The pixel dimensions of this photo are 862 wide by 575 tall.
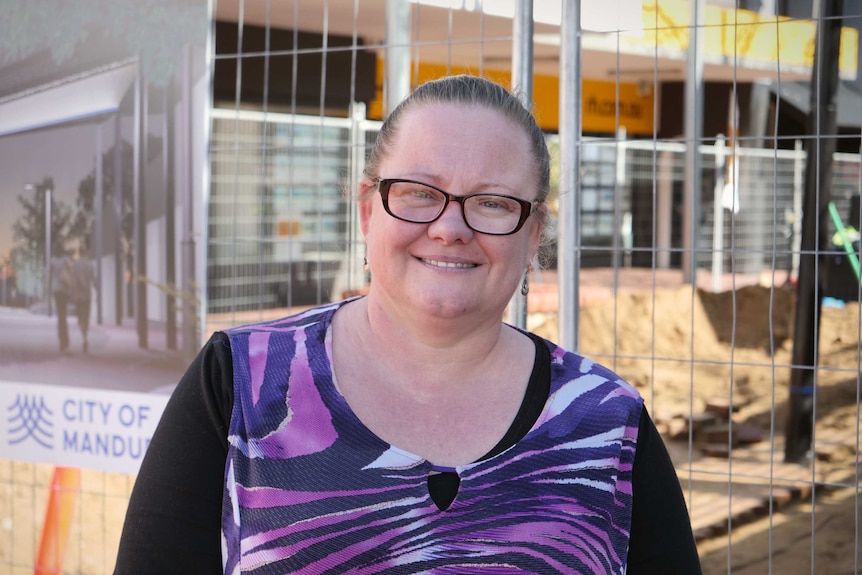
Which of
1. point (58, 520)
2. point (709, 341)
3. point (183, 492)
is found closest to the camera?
point (183, 492)

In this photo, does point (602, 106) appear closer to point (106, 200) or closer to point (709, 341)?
point (709, 341)

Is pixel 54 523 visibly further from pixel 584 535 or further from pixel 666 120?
pixel 666 120

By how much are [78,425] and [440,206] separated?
2714 mm

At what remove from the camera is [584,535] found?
4.71 feet

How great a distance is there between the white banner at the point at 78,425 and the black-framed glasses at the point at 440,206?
2357mm

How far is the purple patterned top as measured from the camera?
1.36 meters

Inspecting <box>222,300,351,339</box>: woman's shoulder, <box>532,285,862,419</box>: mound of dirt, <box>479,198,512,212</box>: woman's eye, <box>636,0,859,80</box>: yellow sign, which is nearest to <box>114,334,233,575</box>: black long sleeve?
<box>222,300,351,339</box>: woman's shoulder

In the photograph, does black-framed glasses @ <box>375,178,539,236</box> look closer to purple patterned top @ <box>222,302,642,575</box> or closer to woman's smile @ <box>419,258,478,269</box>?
woman's smile @ <box>419,258,478,269</box>

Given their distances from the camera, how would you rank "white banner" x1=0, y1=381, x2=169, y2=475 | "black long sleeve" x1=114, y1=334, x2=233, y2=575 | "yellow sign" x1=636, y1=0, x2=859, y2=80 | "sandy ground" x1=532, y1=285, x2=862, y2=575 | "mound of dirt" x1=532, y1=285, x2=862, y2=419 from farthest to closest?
"mound of dirt" x1=532, y1=285, x2=862, y2=419 < "yellow sign" x1=636, y1=0, x2=859, y2=80 < "sandy ground" x1=532, y1=285, x2=862, y2=575 < "white banner" x1=0, y1=381, x2=169, y2=475 < "black long sleeve" x1=114, y1=334, x2=233, y2=575

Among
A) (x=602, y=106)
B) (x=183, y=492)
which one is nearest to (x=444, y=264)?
(x=183, y=492)

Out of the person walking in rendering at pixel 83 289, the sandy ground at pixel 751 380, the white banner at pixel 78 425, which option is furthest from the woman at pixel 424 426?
the person walking in rendering at pixel 83 289

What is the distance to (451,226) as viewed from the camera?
139cm

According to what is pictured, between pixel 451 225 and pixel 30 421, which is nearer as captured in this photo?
pixel 451 225

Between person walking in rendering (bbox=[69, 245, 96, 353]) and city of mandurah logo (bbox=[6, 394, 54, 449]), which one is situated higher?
person walking in rendering (bbox=[69, 245, 96, 353])
